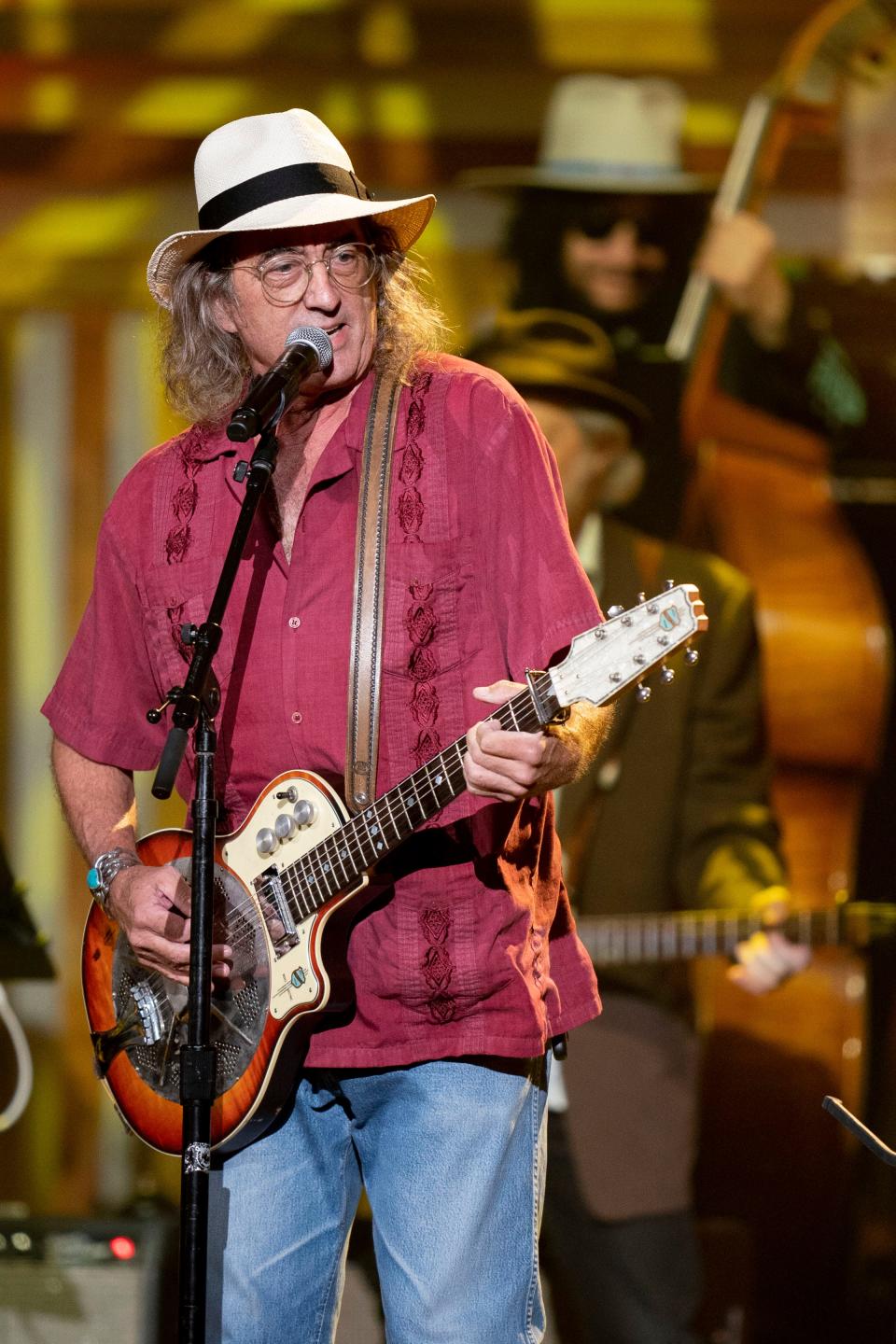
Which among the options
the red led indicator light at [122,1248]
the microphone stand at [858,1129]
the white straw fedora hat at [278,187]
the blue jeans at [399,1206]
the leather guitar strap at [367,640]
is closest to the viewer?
the microphone stand at [858,1129]

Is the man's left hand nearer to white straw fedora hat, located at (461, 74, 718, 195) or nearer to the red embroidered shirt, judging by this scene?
the red embroidered shirt

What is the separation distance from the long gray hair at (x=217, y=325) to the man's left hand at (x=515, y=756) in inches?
31.0

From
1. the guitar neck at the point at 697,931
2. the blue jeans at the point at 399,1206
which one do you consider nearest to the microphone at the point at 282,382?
the blue jeans at the point at 399,1206

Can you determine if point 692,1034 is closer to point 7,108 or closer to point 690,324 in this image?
point 690,324

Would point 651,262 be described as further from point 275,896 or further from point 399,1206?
point 399,1206

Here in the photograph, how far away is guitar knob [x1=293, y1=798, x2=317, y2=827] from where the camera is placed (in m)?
2.38

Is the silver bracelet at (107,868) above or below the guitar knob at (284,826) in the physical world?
below

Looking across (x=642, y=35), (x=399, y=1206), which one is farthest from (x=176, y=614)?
(x=642, y=35)

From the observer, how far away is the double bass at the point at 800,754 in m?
4.14

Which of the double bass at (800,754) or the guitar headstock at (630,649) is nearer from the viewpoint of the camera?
the guitar headstock at (630,649)

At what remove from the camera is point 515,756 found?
2.07m

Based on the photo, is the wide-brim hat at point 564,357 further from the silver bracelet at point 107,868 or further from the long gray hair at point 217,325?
the silver bracelet at point 107,868

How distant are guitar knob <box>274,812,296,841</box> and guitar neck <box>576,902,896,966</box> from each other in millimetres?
1858

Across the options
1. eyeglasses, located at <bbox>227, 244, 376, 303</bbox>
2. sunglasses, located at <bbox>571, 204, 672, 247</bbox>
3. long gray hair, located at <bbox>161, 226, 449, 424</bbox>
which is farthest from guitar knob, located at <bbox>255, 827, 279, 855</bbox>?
sunglasses, located at <bbox>571, 204, 672, 247</bbox>
